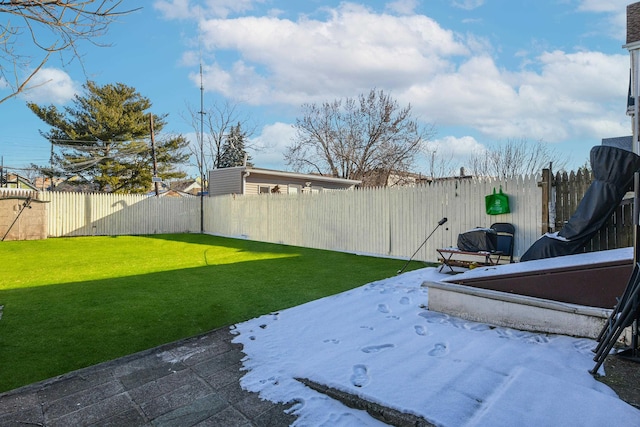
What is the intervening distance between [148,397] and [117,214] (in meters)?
14.8

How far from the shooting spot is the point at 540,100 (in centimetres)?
1533

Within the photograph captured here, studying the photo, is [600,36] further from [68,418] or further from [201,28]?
[68,418]

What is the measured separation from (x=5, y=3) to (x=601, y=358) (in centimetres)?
494

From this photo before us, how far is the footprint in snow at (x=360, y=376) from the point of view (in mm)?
2326

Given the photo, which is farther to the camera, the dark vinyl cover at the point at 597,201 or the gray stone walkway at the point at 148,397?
the dark vinyl cover at the point at 597,201

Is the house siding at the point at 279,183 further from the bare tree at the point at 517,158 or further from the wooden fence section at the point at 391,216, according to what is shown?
the bare tree at the point at 517,158

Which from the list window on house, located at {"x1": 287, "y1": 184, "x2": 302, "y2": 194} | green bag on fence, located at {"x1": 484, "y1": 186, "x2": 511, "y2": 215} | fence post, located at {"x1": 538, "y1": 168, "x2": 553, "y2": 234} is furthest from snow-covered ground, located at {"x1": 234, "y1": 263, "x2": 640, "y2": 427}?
window on house, located at {"x1": 287, "y1": 184, "x2": 302, "y2": 194}

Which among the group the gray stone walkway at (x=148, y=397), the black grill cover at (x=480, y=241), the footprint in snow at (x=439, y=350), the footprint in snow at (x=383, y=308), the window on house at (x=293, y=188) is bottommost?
the gray stone walkway at (x=148, y=397)

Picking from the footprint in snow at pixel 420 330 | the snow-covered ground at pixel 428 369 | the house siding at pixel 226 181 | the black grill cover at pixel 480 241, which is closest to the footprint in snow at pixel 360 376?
the snow-covered ground at pixel 428 369

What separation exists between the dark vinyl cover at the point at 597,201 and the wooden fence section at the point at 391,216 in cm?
149

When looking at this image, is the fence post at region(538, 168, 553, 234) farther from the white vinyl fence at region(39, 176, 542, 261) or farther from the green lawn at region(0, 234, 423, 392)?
the green lawn at region(0, 234, 423, 392)

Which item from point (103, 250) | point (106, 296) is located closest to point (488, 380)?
A: point (106, 296)

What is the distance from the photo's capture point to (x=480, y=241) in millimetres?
6090

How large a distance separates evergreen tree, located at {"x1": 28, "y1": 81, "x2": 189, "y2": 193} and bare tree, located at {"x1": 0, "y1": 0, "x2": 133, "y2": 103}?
2118 centimetres
